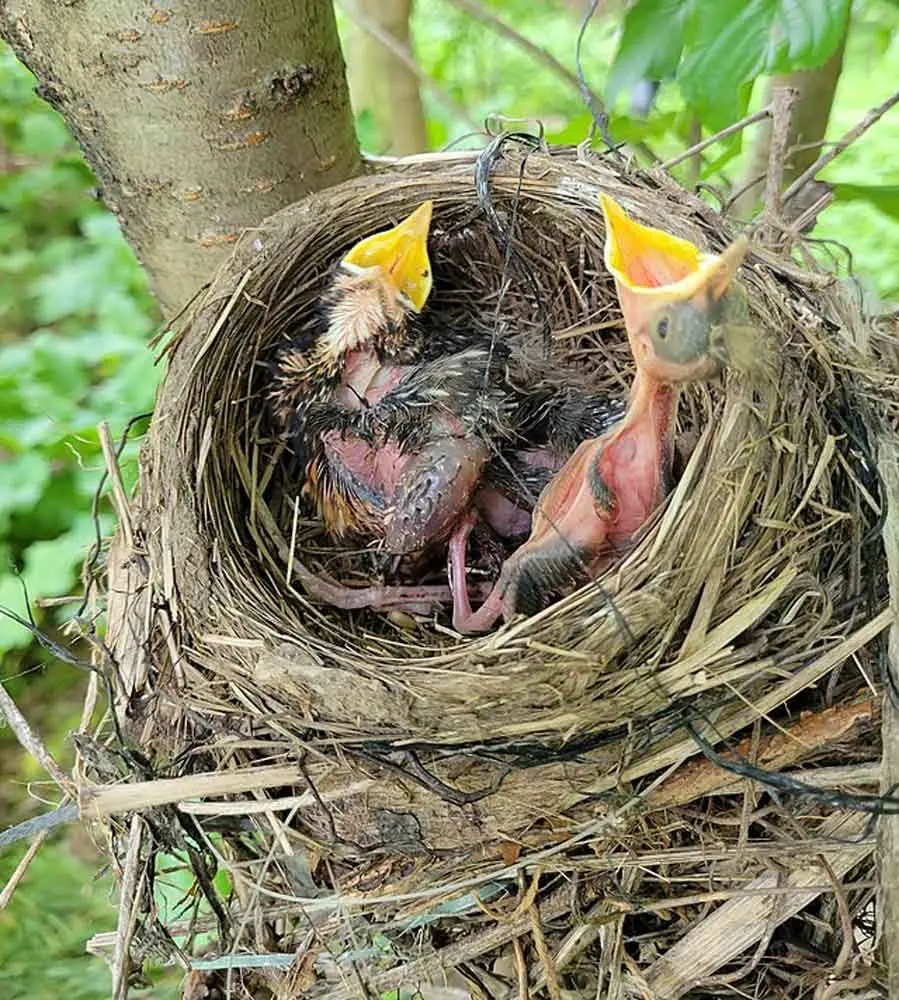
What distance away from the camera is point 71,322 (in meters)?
2.57

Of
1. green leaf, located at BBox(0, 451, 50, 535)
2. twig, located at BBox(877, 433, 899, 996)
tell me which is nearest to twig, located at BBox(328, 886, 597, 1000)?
twig, located at BBox(877, 433, 899, 996)

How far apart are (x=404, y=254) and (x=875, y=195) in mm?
547

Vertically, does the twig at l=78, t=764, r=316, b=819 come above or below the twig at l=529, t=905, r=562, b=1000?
above

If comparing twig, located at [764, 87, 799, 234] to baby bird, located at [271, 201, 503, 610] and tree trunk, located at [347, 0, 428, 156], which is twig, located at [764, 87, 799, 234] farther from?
tree trunk, located at [347, 0, 428, 156]

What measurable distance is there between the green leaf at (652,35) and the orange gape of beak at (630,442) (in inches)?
8.9

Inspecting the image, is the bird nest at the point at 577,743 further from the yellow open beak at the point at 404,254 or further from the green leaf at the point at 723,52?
the yellow open beak at the point at 404,254

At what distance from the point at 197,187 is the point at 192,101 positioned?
0.30 feet

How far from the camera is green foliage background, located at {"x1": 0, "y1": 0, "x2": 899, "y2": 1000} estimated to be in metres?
1.06

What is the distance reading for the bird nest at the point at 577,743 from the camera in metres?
0.83

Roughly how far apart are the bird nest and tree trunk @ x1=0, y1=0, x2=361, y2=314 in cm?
25

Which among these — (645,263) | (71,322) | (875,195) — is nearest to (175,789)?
(645,263)

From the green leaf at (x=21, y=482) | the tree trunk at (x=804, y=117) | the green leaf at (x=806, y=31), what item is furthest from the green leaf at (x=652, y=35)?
the green leaf at (x=21, y=482)

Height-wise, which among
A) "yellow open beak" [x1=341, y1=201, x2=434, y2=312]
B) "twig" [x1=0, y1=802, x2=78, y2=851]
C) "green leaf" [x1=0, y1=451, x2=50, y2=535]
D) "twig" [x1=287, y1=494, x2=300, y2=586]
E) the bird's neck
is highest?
"yellow open beak" [x1=341, y1=201, x2=434, y2=312]

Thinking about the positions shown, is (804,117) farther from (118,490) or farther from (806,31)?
(118,490)
